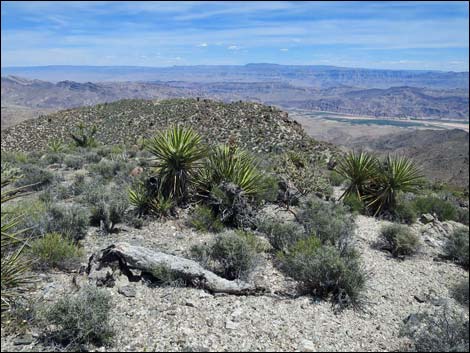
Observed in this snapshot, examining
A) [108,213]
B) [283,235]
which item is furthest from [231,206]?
[108,213]

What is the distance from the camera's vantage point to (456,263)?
8.17 meters

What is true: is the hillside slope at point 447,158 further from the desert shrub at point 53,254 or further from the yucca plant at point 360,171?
the desert shrub at point 53,254

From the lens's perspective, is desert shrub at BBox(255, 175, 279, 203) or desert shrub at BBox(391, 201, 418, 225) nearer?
desert shrub at BBox(255, 175, 279, 203)

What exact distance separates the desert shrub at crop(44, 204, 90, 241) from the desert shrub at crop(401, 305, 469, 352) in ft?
19.4

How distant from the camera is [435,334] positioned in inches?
179

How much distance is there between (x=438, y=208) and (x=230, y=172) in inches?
265

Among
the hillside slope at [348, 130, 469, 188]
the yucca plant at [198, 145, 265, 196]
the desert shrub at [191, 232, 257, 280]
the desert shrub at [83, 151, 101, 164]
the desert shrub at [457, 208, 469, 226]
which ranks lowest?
the hillside slope at [348, 130, 469, 188]

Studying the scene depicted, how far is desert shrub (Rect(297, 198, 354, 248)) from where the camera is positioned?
7.83 meters

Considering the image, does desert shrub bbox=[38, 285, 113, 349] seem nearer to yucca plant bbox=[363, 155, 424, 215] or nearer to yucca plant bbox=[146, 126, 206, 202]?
yucca plant bbox=[146, 126, 206, 202]

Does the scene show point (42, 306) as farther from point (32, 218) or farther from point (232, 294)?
point (32, 218)

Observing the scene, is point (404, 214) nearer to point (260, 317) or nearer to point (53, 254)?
point (260, 317)

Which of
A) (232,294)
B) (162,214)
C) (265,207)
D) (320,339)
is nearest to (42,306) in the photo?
(232,294)

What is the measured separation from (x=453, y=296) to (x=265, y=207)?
17.1 feet

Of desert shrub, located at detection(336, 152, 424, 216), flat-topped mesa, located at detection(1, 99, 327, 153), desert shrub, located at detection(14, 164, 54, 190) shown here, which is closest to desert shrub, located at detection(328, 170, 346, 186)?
desert shrub, located at detection(336, 152, 424, 216)
